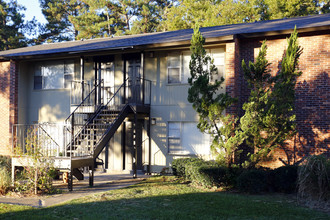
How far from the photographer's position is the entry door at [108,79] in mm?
15469

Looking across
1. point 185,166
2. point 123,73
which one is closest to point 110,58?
point 123,73

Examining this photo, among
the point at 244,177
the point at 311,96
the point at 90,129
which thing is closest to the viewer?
the point at 244,177

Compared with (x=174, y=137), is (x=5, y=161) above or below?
below

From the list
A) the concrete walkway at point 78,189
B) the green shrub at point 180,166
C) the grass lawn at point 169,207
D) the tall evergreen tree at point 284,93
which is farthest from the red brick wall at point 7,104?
the tall evergreen tree at point 284,93

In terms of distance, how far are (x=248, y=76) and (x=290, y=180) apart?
3.26m

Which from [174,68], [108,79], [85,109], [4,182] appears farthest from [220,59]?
[4,182]

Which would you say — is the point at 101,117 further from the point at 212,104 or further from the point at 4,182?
the point at 212,104

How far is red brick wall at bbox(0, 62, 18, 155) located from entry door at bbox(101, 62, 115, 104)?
4.24 m

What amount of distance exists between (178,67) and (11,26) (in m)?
26.0

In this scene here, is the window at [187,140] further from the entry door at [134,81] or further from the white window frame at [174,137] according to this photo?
the entry door at [134,81]

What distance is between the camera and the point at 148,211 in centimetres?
777

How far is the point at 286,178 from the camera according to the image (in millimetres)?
10031

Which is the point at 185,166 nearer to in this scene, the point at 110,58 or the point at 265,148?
the point at 265,148

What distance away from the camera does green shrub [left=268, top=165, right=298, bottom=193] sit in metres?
9.99
